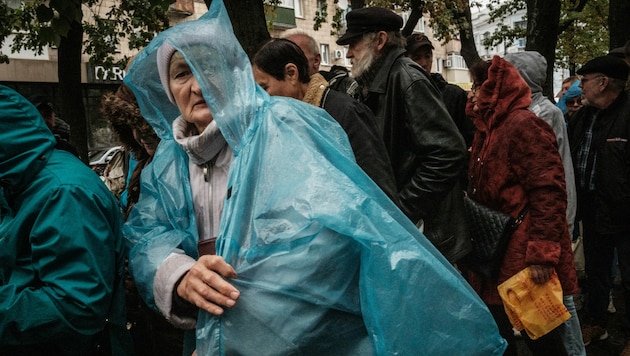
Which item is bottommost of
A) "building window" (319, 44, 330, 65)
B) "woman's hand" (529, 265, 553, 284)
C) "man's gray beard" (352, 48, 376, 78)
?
"woman's hand" (529, 265, 553, 284)

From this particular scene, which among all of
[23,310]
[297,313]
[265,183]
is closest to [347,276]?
[297,313]

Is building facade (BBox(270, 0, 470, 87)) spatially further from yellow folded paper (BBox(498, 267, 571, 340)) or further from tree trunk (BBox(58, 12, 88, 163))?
yellow folded paper (BBox(498, 267, 571, 340))

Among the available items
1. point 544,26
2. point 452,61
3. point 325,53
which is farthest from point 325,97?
point 452,61

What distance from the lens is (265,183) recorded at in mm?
1478

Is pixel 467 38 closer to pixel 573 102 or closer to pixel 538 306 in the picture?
pixel 573 102

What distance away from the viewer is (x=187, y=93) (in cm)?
178

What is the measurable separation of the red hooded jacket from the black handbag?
0.04 metres

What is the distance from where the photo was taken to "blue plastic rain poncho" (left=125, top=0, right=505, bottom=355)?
1389mm

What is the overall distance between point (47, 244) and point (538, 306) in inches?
95.8

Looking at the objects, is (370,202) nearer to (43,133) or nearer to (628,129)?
(43,133)

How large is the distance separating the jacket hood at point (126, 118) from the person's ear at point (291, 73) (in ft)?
2.53

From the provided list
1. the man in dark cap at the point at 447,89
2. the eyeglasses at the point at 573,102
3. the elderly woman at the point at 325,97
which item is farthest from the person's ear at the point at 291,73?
the eyeglasses at the point at 573,102

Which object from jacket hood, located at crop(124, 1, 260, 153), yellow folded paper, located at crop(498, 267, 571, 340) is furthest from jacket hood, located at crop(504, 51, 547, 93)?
jacket hood, located at crop(124, 1, 260, 153)

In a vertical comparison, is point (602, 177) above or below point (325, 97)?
below
